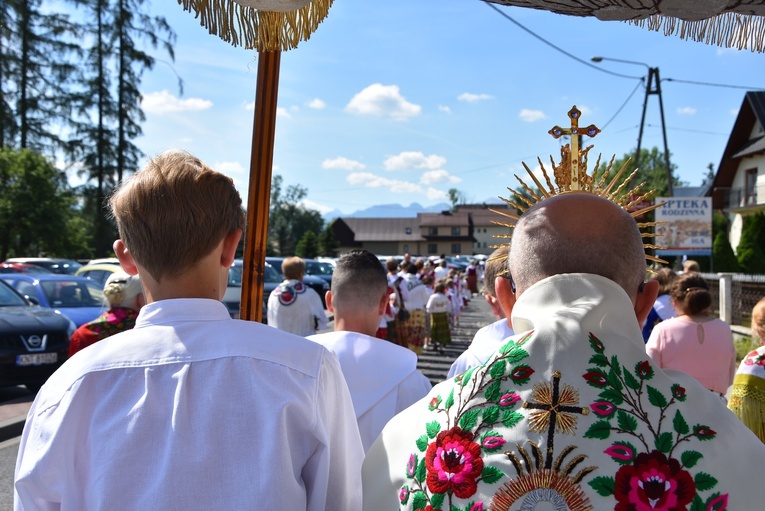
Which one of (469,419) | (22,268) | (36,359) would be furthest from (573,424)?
(22,268)

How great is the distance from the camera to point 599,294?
4.81 ft

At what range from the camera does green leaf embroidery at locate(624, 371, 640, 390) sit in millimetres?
1396

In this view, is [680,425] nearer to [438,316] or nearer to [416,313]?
[416,313]

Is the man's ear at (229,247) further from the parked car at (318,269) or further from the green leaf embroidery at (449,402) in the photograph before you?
the parked car at (318,269)

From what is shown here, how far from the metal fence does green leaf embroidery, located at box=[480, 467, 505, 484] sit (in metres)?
16.1

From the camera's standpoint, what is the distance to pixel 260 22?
2236mm

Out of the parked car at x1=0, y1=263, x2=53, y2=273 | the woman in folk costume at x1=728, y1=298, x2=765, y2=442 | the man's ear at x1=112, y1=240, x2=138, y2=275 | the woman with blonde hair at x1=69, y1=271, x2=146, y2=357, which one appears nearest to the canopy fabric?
the man's ear at x1=112, y1=240, x2=138, y2=275

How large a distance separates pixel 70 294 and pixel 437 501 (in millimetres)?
10717

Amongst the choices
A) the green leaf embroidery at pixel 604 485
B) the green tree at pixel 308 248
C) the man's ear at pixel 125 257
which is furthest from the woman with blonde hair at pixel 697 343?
the green tree at pixel 308 248

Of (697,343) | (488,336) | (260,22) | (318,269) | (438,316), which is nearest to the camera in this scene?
(260,22)

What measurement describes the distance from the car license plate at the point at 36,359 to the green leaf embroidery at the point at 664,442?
848cm

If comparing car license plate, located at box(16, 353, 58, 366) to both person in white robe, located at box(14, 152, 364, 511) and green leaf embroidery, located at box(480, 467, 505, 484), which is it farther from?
green leaf embroidery, located at box(480, 467, 505, 484)

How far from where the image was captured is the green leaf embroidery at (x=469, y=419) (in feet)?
4.72

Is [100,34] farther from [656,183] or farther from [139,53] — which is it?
[656,183]
